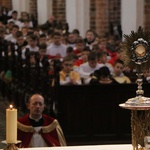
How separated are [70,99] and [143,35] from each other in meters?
6.27

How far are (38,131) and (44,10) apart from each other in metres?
19.4

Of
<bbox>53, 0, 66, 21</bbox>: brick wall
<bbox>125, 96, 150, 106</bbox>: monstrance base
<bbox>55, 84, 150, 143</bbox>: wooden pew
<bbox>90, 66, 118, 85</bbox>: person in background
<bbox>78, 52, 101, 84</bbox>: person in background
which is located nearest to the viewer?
<bbox>125, 96, 150, 106</bbox>: monstrance base

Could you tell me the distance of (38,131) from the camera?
757cm

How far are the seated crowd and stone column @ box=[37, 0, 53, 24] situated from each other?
627cm

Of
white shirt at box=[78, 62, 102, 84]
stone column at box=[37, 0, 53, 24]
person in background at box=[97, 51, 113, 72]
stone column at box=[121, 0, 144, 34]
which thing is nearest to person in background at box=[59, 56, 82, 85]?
white shirt at box=[78, 62, 102, 84]

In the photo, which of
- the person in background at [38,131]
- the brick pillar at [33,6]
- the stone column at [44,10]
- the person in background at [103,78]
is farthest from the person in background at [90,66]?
the brick pillar at [33,6]

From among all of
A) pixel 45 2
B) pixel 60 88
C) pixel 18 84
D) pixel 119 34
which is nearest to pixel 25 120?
pixel 60 88

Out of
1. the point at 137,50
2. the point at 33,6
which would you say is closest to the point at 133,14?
the point at 33,6

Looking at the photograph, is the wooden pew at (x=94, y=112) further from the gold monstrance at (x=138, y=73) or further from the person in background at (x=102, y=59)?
the gold monstrance at (x=138, y=73)

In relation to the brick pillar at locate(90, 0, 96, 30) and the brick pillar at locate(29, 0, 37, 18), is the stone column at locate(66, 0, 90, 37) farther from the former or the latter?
the brick pillar at locate(29, 0, 37, 18)

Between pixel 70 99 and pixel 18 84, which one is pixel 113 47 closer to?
pixel 18 84

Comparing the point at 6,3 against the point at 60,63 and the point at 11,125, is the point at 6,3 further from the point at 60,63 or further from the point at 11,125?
the point at 11,125

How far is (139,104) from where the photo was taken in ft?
17.4

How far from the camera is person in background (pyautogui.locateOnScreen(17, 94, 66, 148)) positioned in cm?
748
